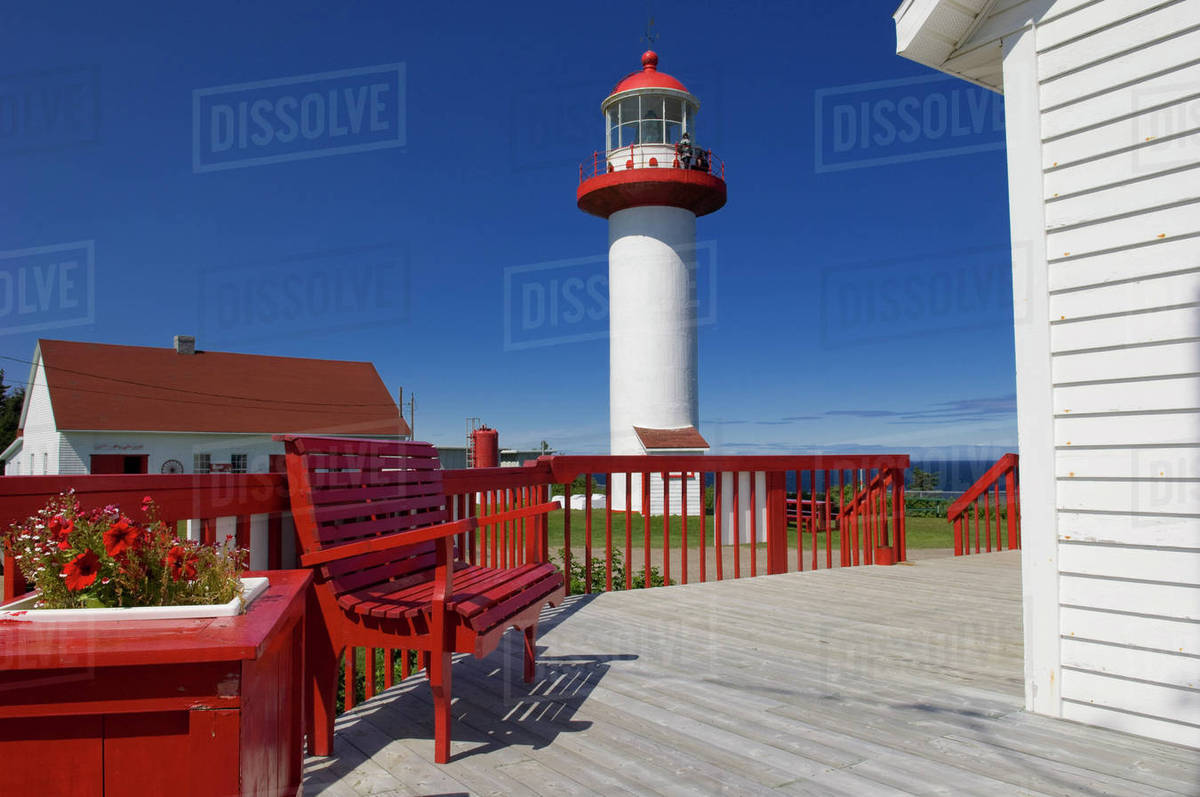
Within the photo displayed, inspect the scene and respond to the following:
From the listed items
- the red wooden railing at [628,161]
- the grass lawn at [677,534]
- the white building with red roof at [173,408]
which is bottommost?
the grass lawn at [677,534]

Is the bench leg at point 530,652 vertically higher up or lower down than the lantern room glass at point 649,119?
lower down

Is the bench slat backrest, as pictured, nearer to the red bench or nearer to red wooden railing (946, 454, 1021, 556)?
the red bench

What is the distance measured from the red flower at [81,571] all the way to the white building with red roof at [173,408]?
18.8 metres

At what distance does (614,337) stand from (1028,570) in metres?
15.0

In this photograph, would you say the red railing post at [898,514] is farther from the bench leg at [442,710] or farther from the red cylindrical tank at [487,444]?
the bench leg at [442,710]

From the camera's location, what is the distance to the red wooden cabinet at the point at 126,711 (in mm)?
1152

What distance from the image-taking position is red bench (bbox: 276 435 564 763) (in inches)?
85.2

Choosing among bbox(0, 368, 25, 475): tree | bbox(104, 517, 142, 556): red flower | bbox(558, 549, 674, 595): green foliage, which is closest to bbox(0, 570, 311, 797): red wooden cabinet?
bbox(104, 517, 142, 556): red flower

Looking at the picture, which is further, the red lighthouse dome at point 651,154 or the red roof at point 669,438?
the red lighthouse dome at point 651,154

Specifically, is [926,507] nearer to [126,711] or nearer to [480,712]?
[480,712]

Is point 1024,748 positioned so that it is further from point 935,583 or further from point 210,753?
point 935,583

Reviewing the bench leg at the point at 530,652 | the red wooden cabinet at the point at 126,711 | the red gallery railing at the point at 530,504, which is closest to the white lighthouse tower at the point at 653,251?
the red gallery railing at the point at 530,504

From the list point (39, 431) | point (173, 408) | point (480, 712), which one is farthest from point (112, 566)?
point (39, 431)

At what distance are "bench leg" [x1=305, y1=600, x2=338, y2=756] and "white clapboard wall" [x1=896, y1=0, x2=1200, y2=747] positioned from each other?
2.37 meters
